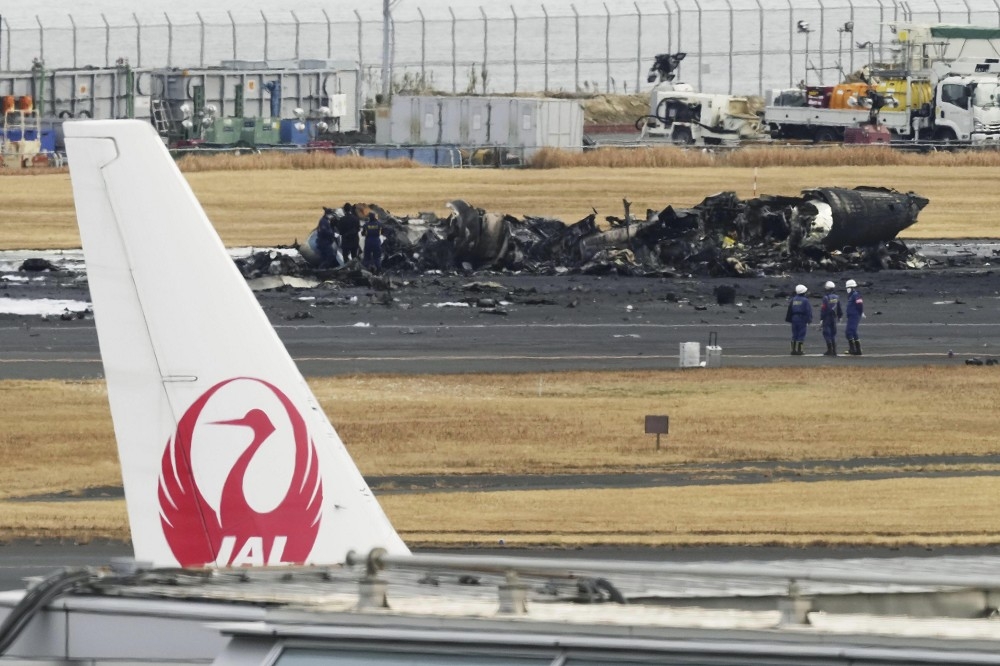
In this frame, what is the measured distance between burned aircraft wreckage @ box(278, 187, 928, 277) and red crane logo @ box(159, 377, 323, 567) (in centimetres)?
4108

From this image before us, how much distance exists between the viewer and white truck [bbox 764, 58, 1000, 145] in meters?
80.4

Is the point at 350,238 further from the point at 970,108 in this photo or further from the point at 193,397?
the point at 193,397

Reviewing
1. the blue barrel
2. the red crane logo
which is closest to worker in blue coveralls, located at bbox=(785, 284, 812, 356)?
the red crane logo

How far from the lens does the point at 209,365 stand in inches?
412

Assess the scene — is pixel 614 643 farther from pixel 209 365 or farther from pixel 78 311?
pixel 78 311

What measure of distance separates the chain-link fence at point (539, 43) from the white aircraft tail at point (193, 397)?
303ft

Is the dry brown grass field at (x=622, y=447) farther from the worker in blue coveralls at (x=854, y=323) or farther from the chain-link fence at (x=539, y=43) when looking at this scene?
the chain-link fence at (x=539, y=43)

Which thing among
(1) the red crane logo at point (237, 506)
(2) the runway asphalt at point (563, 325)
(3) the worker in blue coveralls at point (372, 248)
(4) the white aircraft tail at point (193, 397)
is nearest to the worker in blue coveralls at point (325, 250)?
(3) the worker in blue coveralls at point (372, 248)

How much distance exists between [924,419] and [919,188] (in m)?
41.6

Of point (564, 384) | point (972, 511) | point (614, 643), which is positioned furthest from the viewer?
point (564, 384)

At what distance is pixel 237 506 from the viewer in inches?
405

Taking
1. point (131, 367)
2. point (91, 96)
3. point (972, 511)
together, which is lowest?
point (972, 511)

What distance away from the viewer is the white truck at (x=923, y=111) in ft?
264

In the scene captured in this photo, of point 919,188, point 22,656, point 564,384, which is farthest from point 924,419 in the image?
point 919,188
